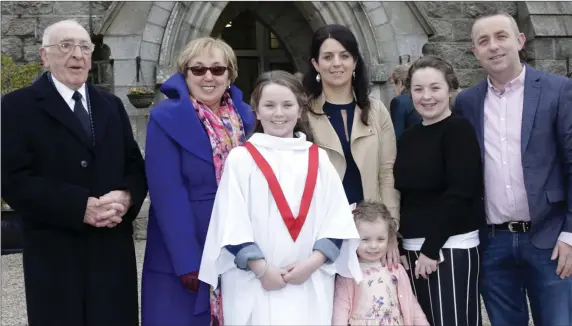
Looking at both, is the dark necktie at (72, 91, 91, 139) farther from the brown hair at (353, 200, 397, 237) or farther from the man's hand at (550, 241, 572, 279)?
the man's hand at (550, 241, 572, 279)

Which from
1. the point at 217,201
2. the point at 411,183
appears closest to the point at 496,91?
the point at 411,183

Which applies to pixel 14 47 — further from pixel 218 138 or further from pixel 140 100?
pixel 218 138

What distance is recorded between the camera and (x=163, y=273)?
3090mm

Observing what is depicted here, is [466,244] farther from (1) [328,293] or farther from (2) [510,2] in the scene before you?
(2) [510,2]

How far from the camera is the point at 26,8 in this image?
8.05m

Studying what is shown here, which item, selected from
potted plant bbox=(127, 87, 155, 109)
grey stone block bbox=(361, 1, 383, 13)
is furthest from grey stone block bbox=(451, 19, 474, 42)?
potted plant bbox=(127, 87, 155, 109)

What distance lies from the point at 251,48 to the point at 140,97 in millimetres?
6292

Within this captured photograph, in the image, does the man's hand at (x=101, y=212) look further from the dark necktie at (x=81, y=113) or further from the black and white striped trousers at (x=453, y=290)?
the black and white striped trousers at (x=453, y=290)

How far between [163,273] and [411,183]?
50.2 inches

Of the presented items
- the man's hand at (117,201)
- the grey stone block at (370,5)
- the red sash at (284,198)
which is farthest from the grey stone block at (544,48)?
the man's hand at (117,201)

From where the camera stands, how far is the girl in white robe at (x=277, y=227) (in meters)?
2.78

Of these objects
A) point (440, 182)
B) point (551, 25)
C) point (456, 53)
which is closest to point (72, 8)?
point (456, 53)

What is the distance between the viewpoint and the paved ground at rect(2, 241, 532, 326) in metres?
5.28

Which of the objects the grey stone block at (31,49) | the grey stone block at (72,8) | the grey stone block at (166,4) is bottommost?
the grey stone block at (31,49)
